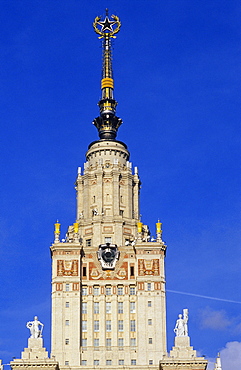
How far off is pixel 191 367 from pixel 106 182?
3830cm

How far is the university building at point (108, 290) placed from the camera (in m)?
166

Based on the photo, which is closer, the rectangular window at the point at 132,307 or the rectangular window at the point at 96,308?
the rectangular window at the point at 132,307

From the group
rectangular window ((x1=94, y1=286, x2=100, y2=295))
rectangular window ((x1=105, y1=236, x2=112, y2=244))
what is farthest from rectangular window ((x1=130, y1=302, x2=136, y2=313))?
rectangular window ((x1=105, y1=236, x2=112, y2=244))

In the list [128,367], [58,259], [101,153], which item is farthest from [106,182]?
[128,367]

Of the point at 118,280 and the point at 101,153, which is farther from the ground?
the point at 101,153

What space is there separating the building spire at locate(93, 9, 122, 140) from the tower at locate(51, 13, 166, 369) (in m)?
8.52

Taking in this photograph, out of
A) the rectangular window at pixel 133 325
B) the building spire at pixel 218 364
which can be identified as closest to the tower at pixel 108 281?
the rectangular window at pixel 133 325

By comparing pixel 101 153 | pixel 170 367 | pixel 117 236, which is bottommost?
pixel 170 367

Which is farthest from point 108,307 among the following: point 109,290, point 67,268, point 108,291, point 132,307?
point 67,268

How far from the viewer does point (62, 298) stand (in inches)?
6678

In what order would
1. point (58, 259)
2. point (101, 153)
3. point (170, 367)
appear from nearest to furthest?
point (170, 367) < point (58, 259) < point (101, 153)

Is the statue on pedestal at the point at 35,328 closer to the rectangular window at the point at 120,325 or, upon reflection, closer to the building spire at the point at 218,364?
the rectangular window at the point at 120,325

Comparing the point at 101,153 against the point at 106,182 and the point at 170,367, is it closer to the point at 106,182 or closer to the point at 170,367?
the point at 106,182

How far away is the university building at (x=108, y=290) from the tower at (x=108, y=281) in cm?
15
